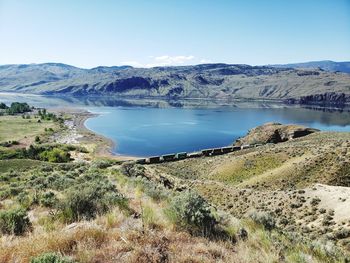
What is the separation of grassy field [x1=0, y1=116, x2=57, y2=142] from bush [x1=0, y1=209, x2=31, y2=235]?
97.3 m

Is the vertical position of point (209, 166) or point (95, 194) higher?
point (95, 194)

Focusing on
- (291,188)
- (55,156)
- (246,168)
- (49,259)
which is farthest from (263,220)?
(55,156)

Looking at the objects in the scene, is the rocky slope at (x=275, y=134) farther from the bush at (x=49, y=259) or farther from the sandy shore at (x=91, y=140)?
the bush at (x=49, y=259)

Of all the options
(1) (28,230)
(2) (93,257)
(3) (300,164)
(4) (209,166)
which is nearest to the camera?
(2) (93,257)

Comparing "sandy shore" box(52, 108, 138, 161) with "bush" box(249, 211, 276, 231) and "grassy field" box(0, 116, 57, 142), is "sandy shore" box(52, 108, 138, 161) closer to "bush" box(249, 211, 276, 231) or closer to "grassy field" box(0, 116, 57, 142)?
"grassy field" box(0, 116, 57, 142)

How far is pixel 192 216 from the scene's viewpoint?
7.91 metres

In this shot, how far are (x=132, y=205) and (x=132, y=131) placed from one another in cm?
11070

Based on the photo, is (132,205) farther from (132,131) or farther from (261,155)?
(132,131)

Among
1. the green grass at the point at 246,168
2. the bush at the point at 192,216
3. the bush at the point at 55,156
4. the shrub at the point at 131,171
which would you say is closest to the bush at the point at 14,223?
the bush at the point at 192,216

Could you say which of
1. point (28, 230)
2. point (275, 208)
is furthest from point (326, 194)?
point (28, 230)

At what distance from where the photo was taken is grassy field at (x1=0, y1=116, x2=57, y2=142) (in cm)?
10094

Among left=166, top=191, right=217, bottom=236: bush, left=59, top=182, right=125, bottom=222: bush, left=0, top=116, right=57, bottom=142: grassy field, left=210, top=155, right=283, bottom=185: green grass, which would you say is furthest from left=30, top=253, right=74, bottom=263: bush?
left=0, top=116, right=57, bottom=142: grassy field

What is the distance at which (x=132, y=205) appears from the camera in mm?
10000

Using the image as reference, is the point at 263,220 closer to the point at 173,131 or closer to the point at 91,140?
the point at 91,140
